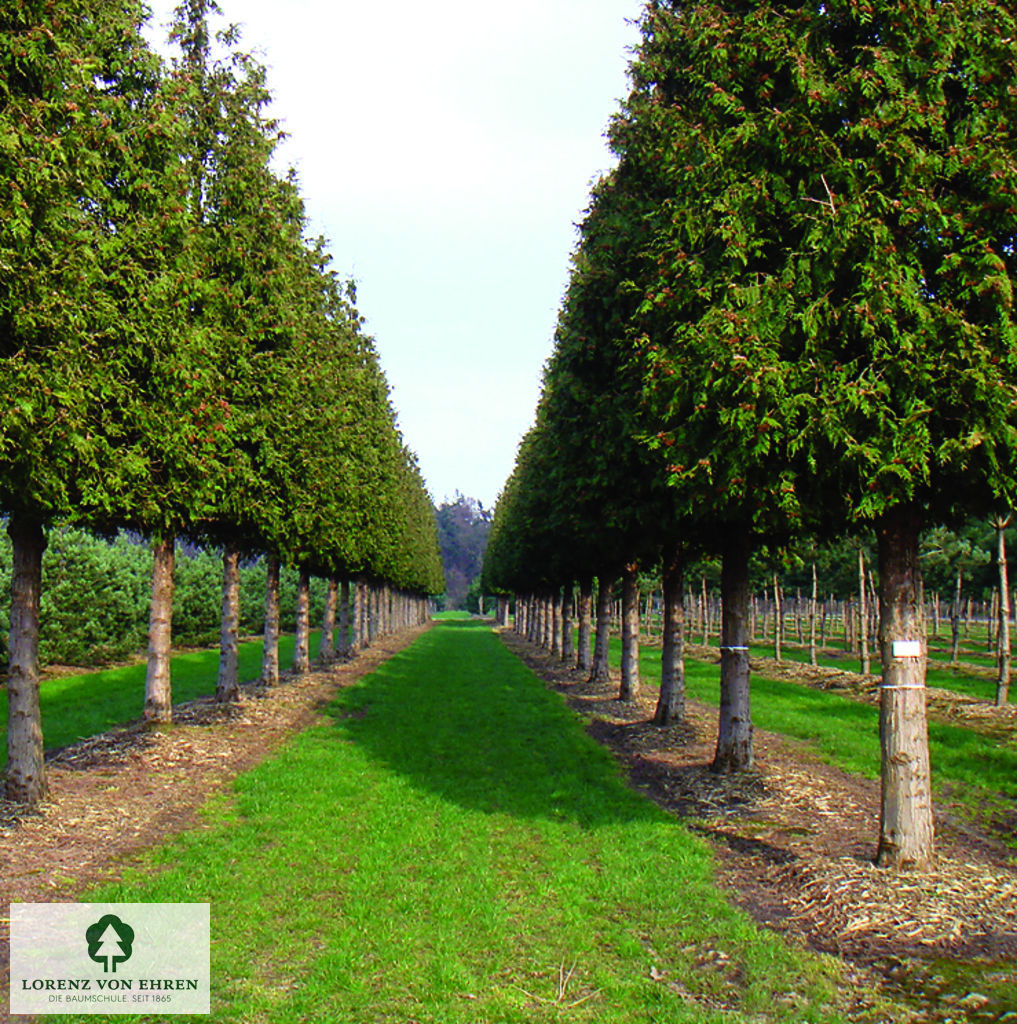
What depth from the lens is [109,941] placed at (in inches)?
273

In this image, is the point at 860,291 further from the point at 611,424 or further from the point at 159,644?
the point at 159,644

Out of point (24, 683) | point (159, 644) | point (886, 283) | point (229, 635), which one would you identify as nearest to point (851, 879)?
point (886, 283)

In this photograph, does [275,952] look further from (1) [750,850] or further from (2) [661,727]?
(2) [661,727]

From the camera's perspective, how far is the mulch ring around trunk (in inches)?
255

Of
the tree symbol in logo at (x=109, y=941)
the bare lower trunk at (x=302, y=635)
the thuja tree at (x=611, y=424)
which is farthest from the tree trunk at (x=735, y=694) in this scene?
the bare lower trunk at (x=302, y=635)

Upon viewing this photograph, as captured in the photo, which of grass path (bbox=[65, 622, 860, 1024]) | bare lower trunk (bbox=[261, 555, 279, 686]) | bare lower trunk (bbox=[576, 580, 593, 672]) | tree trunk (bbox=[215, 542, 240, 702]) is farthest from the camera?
bare lower trunk (bbox=[576, 580, 593, 672])

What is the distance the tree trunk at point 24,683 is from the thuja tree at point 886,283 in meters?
8.55

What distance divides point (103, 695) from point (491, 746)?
44.5 feet

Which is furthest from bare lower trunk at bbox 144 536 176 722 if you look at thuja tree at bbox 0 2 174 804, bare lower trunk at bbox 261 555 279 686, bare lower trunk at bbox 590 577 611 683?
bare lower trunk at bbox 590 577 611 683

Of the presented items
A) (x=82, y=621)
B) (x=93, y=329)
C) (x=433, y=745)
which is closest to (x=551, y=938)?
(x=93, y=329)

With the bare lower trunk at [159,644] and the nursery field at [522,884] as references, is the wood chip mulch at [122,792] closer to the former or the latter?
the nursery field at [522,884]

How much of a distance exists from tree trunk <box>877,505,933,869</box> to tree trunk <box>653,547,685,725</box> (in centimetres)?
851

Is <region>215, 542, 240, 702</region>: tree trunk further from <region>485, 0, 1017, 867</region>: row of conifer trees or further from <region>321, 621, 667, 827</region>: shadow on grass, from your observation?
<region>485, 0, 1017, 867</region>: row of conifer trees

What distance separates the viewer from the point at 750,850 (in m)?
9.66
